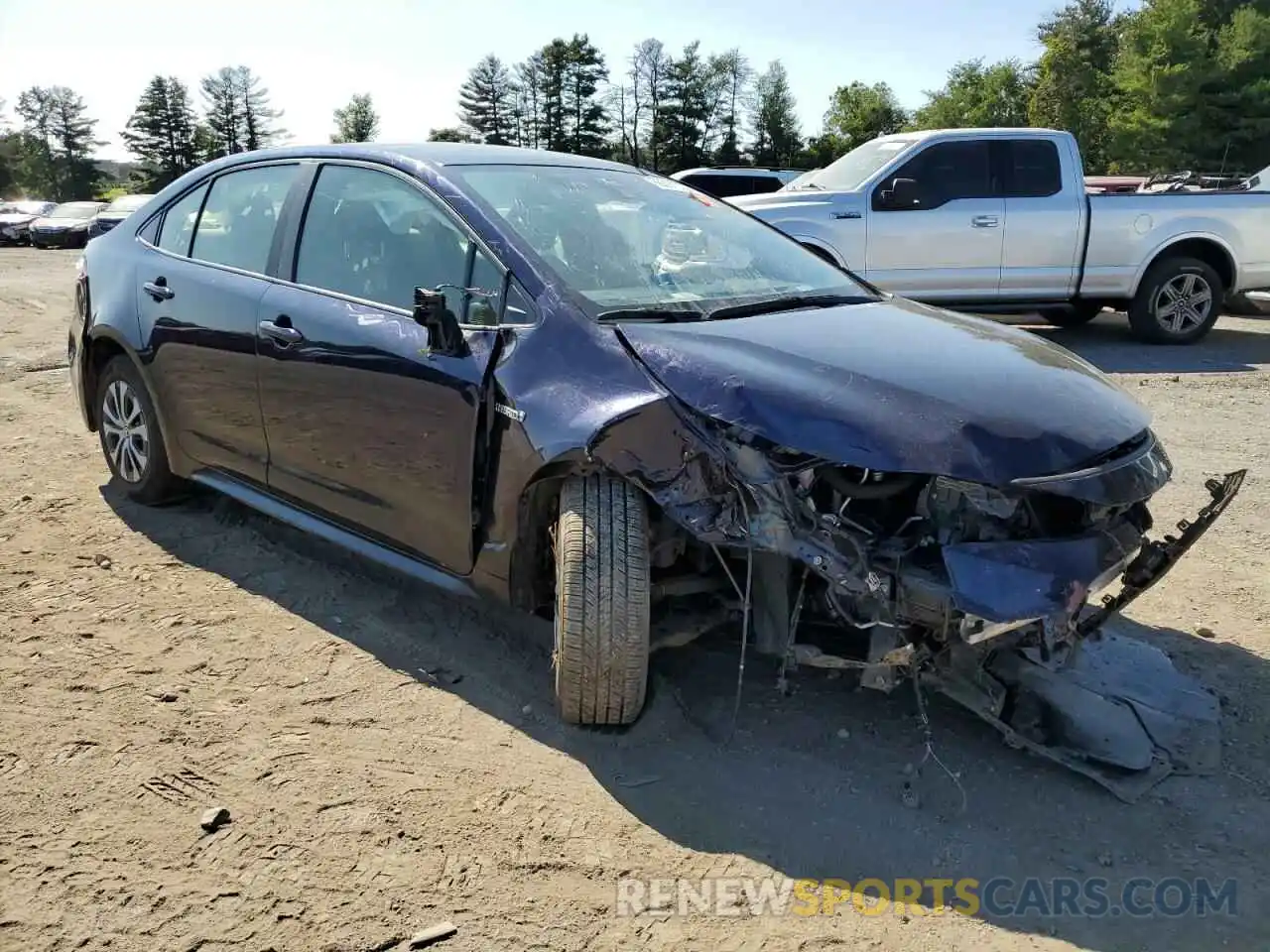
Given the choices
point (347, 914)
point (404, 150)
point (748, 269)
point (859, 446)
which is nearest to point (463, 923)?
point (347, 914)

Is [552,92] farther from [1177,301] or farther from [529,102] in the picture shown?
[1177,301]

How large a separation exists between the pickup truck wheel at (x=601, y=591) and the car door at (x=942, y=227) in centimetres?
726

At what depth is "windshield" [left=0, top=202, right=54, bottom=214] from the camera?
3198 cm

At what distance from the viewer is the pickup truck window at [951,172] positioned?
31.4 ft

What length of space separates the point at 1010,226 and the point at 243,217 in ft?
24.6

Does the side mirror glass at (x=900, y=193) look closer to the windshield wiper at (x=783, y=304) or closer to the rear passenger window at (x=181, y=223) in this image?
the windshield wiper at (x=783, y=304)

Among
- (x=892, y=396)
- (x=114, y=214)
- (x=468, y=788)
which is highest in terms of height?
(x=114, y=214)

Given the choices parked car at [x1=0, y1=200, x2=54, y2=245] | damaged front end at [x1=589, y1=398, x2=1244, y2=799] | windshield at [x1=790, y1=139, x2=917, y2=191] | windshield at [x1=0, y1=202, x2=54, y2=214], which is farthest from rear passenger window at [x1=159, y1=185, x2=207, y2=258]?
windshield at [x1=0, y1=202, x2=54, y2=214]

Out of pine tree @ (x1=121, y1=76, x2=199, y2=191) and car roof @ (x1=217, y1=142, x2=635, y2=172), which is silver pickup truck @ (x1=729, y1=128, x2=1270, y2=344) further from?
pine tree @ (x1=121, y1=76, x2=199, y2=191)

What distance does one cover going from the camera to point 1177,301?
391 inches

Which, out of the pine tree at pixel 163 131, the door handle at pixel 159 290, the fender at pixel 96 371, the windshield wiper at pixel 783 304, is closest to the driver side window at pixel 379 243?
the windshield wiper at pixel 783 304

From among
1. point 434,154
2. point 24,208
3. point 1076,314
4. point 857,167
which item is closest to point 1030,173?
point 857,167

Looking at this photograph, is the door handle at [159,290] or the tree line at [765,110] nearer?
the door handle at [159,290]

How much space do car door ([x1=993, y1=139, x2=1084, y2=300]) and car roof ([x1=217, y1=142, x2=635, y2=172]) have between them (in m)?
6.39
